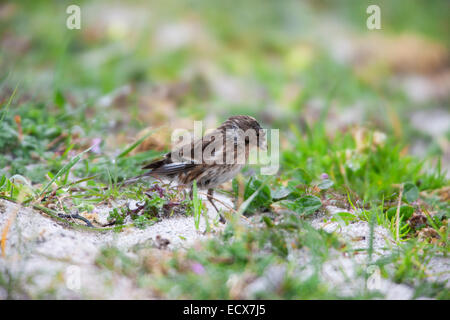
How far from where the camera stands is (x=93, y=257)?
2.53m

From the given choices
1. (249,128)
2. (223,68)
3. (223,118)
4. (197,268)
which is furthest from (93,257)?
(223,68)

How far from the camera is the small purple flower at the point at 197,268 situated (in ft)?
7.97

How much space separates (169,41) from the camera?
8.20 m

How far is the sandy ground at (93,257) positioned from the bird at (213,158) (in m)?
0.37

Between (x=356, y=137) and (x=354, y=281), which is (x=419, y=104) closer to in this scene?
(x=356, y=137)

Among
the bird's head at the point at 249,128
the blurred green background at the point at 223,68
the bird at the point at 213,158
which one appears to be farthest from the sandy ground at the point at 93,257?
the blurred green background at the point at 223,68

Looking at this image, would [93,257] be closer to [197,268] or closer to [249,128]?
[197,268]

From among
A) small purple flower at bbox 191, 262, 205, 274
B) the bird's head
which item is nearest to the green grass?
small purple flower at bbox 191, 262, 205, 274

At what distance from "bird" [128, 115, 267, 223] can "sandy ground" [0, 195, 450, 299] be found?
1.21ft

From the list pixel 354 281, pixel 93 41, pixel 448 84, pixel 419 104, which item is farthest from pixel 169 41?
pixel 354 281

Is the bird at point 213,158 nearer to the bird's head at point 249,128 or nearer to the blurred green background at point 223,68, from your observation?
the bird's head at point 249,128

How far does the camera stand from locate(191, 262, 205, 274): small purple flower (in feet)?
7.97

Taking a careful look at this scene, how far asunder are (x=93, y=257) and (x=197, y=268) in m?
0.53

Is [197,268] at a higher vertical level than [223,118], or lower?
lower
